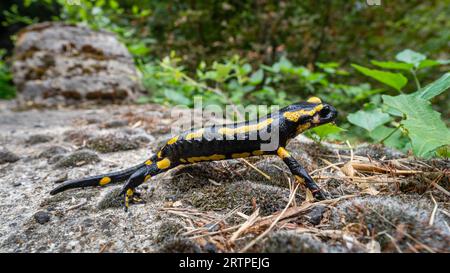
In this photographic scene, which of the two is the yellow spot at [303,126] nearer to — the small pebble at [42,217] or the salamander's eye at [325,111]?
the salamander's eye at [325,111]

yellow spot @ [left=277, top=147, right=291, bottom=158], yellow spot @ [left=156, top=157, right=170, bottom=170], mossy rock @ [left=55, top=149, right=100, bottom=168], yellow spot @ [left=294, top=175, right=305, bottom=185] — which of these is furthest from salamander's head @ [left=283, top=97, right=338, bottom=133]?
mossy rock @ [left=55, top=149, right=100, bottom=168]

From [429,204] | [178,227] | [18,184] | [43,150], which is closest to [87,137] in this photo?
[43,150]

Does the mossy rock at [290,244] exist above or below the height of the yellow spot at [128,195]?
above

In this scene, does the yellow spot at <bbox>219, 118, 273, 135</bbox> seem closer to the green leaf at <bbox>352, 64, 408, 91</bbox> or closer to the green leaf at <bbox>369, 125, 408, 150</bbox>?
the green leaf at <bbox>352, 64, 408, 91</bbox>

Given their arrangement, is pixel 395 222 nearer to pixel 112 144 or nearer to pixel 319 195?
pixel 319 195

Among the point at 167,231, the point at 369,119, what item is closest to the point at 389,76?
the point at 369,119

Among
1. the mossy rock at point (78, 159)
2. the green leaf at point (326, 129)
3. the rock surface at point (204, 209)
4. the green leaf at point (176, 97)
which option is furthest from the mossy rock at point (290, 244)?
the green leaf at point (176, 97)

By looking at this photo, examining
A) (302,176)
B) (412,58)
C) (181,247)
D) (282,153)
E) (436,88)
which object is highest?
(412,58)
